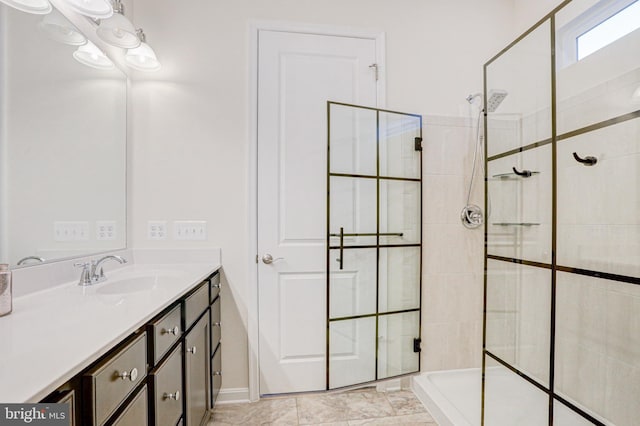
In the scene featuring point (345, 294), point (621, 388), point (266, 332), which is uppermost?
point (345, 294)

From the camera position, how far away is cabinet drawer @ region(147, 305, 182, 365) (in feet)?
3.30

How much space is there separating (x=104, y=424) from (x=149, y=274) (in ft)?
3.35

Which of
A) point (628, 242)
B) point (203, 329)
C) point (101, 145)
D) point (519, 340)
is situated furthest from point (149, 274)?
point (628, 242)

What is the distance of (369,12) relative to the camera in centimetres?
216

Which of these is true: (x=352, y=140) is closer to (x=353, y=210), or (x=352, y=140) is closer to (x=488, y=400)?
(x=353, y=210)

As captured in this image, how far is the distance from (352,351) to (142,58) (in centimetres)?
220

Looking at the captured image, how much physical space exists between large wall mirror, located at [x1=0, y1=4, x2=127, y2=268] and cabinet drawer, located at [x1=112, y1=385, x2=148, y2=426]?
715mm

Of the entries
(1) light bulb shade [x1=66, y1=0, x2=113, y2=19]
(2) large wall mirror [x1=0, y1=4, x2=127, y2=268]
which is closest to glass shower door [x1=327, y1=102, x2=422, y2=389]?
(1) light bulb shade [x1=66, y1=0, x2=113, y2=19]

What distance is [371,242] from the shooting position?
200 cm

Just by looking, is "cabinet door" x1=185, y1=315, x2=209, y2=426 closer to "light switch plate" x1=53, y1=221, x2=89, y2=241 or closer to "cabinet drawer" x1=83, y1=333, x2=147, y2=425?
"cabinet drawer" x1=83, y1=333, x2=147, y2=425

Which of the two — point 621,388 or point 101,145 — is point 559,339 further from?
point 101,145

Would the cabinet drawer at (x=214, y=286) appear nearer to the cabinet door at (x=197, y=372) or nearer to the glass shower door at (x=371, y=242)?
the cabinet door at (x=197, y=372)

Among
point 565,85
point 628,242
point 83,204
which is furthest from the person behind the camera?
point 83,204

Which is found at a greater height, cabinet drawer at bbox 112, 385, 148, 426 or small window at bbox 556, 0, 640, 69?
small window at bbox 556, 0, 640, 69
